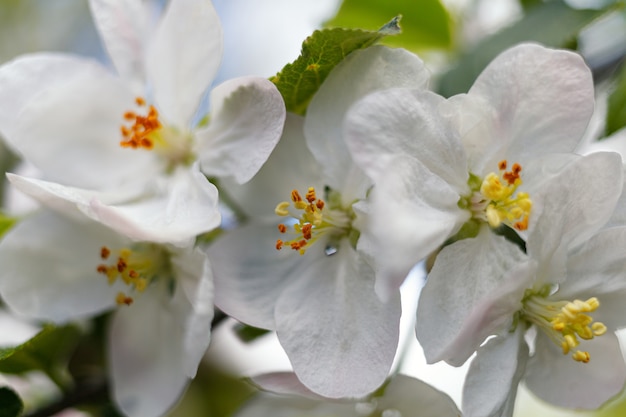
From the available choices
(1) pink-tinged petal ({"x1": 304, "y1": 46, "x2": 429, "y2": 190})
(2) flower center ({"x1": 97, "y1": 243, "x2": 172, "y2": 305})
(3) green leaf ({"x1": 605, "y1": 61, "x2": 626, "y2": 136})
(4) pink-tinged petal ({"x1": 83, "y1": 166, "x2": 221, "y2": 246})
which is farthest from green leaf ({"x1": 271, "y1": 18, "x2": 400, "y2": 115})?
(3) green leaf ({"x1": 605, "y1": 61, "x2": 626, "y2": 136})

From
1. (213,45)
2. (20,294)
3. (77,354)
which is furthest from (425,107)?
(77,354)

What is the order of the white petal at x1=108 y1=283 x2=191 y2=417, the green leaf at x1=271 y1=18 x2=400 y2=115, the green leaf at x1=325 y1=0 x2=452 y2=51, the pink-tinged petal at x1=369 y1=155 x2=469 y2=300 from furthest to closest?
the green leaf at x1=325 y1=0 x2=452 y2=51
the white petal at x1=108 y1=283 x2=191 y2=417
the green leaf at x1=271 y1=18 x2=400 y2=115
the pink-tinged petal at x1=369 y1=155 x2=469 y2=300

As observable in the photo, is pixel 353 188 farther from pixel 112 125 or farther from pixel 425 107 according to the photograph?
pixel 112 125

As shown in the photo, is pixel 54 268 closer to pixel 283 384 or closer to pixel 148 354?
pixel 148 354

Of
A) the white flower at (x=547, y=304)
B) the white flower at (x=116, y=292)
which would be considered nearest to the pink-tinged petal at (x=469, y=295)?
the white flower at (x=547, y=304)

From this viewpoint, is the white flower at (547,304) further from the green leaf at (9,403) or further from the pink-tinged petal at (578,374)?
Result: the green leaf at (9,403)

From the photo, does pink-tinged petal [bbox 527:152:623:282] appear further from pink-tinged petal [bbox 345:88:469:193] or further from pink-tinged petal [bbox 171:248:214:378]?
pink-tinged petal [bbox 171:248:214:378]
